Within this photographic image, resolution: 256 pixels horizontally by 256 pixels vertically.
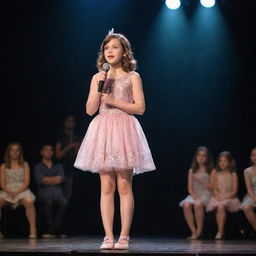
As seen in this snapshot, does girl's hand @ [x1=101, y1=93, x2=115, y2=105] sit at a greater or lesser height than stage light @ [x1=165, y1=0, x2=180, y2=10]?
lesser

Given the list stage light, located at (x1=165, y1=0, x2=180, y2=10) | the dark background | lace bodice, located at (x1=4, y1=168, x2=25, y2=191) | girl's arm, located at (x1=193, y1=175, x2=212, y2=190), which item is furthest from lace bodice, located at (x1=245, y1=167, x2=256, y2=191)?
lace bodice, located at (x1=4, y1=168, x2=25, y2=191)

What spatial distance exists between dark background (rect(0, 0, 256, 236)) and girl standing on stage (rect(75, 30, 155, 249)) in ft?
11.5

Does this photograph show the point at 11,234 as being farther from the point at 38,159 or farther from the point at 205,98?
the point at 205,98

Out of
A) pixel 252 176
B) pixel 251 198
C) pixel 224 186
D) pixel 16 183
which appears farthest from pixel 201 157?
pixel 16 183

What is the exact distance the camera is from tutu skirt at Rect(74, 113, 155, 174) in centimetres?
421

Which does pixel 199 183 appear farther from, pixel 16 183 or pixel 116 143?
pixel 116 143

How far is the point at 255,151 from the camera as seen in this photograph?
6.86 meters

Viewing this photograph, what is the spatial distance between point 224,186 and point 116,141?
3.13 metres

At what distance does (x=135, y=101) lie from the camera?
4.32m

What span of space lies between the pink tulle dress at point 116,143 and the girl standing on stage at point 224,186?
2782mm

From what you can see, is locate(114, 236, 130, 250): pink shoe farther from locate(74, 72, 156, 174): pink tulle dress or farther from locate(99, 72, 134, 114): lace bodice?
locate(99, 72, 134, 114): lace bodice

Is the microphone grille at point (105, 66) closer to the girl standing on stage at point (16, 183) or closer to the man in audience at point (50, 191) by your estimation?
the girl standing on stage at point (16, 183)

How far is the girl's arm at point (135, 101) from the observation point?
421 cm

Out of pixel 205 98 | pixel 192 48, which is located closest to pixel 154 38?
pixel 192 48
